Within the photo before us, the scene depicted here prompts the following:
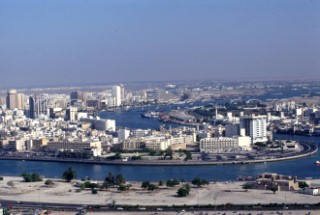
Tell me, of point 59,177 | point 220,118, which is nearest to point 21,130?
point 220,118

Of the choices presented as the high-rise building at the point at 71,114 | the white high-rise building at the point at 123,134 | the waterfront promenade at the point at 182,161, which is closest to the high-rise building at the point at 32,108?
the high-rise building at the point at 71,114

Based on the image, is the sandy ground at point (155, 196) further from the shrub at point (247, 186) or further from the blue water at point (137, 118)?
the blue water at point (137, 118)

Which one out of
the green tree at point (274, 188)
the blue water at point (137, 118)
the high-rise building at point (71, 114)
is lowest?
the blue water at point (137, 118)

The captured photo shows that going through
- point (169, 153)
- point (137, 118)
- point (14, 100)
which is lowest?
point (137, 118)

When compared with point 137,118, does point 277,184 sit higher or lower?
higher

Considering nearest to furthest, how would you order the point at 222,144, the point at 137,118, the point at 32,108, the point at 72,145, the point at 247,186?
the point at 247,186, the point at 222,144, the point at 72,145, the point at 137,118, the point at 32,108

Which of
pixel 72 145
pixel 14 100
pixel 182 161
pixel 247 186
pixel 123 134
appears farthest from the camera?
pixel 14 100

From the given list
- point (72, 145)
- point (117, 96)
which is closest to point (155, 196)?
point (72, 145)

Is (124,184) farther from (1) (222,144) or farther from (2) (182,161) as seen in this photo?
(1) (222,144)
